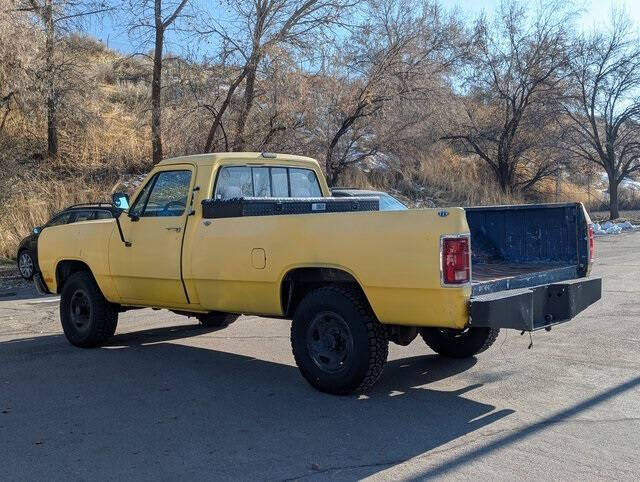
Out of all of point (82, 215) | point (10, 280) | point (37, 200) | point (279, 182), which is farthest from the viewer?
point (37, 200)

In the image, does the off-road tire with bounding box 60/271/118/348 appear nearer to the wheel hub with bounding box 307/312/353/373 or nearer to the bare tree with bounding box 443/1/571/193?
the wheel hub with bounding box 307/312/353/373

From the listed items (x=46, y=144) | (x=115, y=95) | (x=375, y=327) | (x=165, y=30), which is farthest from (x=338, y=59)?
(x=375, y=327)

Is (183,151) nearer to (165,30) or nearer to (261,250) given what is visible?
(165,30)

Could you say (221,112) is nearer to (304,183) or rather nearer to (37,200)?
(37,200)

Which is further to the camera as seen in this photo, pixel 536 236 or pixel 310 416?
pixel 536 236

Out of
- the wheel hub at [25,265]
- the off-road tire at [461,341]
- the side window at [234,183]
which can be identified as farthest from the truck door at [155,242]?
the wheel hub at [25,265]

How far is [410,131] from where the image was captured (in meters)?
25.3

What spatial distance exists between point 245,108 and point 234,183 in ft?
41.4

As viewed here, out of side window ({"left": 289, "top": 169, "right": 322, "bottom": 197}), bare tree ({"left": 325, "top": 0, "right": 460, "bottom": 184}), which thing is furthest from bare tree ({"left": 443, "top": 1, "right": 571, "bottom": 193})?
side window ({"left": 289, "top": 169, "right": 322, "bottom": 197})

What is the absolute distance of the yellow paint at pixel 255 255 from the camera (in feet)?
17.1

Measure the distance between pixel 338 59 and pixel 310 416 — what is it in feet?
55.9

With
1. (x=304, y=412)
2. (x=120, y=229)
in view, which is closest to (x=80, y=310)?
(x=120, y=229)

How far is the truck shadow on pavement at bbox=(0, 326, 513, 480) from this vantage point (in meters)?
4.50

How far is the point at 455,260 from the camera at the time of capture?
5.11 m
